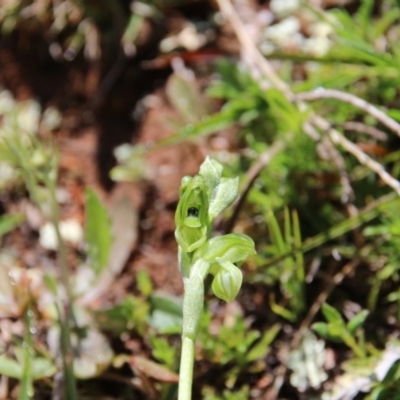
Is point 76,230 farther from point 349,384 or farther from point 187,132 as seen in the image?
point 349,384

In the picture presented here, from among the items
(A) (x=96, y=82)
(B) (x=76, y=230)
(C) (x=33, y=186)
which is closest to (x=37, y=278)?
(B) (x=76, y=230)

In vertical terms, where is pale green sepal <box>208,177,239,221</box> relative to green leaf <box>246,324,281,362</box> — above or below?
above

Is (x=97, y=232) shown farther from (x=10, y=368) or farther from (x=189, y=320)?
(x=189, y=320)

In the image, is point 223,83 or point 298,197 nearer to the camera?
point 298,197

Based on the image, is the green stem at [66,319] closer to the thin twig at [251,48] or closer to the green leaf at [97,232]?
the green leaf at [97,232]

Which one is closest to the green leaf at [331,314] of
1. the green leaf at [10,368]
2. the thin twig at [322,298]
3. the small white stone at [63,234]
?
the thin twig at [322,298]

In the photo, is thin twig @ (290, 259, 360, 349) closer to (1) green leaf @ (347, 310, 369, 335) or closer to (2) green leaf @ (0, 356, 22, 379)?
(1) green leaf @ (347, 310, 369, 335)

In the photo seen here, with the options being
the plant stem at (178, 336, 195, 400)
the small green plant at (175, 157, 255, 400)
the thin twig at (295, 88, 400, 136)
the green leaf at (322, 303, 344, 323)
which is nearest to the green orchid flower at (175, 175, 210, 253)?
the small green plant at (175, 157, 255, 400)
